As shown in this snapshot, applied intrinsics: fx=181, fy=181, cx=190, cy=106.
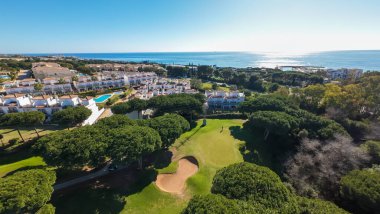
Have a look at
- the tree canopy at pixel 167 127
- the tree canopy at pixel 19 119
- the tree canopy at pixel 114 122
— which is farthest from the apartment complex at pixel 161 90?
the tree canopy at pixel 19 119

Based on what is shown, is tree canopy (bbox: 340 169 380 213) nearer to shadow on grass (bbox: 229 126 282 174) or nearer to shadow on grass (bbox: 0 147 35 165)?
shadow on grass (bbox: 229 126 282 174)

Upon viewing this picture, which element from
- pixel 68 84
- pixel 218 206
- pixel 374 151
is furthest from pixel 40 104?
pixel 374 151

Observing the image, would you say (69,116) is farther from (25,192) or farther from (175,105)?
(175,105)

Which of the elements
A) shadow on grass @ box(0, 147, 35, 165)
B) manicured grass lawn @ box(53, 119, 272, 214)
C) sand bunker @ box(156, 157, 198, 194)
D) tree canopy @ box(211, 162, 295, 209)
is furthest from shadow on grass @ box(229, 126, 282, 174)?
shadow on grass @ box(0, 147, 35, 165)

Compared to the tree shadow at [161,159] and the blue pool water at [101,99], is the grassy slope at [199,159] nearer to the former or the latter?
the tree shadow at [161,159]

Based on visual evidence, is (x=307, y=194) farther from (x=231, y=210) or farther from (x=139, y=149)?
(x=139, y=149)

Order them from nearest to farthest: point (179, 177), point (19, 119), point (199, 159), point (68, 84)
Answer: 1. point (179, 177)
2. point (199, 159)
3. point (19, 119)
4. point (68, 84)
